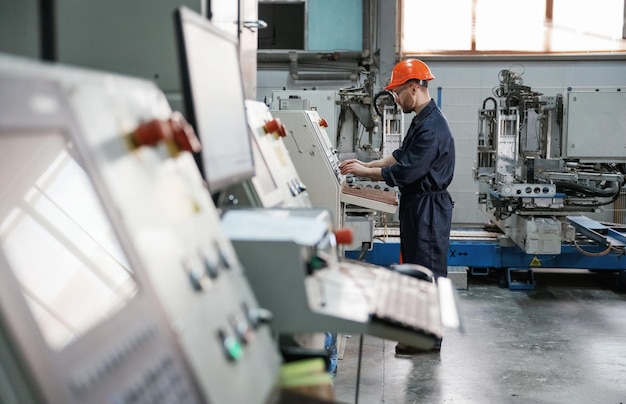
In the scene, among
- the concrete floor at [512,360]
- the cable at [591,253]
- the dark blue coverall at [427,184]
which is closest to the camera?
the concrete floor at [512,360]

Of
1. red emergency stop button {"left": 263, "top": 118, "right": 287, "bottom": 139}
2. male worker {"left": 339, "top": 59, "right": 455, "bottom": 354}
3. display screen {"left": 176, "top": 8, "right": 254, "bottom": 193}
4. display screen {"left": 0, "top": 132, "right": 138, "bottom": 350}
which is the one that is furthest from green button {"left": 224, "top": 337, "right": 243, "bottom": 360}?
male worker {"left": 339, "top": 59, "right": 455, "bottom": 354}

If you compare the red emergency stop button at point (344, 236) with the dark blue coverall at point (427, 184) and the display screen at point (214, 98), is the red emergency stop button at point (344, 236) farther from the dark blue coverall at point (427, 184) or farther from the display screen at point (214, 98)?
the dark blue coverall at point (427, 184)

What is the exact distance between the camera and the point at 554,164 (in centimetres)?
645

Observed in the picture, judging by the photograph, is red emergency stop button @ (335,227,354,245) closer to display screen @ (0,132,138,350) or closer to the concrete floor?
display screen @ (0,132,138,350)

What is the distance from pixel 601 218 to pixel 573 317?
11.4 feet

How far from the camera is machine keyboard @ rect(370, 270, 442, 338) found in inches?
65.0

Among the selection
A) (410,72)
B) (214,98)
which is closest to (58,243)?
(214,98)

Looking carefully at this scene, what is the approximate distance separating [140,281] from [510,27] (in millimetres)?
8824

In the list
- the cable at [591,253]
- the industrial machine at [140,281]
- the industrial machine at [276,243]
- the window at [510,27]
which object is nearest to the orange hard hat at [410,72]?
the industrial machine at [276,243]

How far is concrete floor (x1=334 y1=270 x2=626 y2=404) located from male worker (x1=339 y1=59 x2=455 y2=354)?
559 mm

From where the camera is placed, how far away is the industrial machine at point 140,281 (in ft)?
3.50

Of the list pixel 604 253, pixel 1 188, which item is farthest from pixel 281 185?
pixel 604 253

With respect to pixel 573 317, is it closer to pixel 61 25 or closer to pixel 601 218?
pixel 601 218

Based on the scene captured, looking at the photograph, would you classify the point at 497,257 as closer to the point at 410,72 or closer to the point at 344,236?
the point at 410,72
